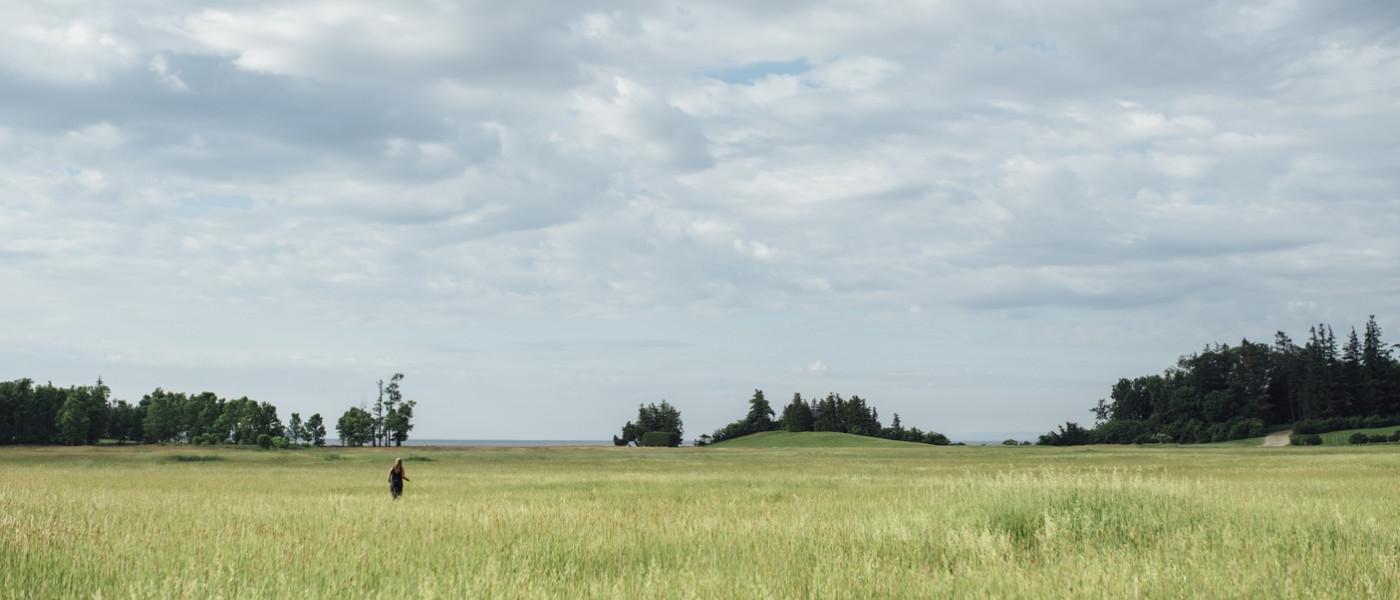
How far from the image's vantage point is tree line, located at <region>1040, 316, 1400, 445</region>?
141500 mm

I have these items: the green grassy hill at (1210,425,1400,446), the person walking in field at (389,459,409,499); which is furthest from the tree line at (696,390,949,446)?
the person walking in field at (389,459,409,499)

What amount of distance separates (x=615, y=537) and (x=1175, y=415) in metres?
165

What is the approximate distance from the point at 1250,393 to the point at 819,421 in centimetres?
7155

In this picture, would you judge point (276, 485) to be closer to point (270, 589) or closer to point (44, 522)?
point (44, 522)

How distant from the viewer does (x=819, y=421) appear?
164625mm

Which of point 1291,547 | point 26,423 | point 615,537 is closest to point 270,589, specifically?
point 615,537

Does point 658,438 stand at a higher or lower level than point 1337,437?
higher

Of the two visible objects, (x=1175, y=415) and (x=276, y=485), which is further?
(x=1175, y=415)

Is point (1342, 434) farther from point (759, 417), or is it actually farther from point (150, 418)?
point (150, 418)

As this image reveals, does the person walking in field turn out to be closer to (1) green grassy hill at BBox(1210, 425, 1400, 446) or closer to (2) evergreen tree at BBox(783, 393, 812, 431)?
(1) green grassy hill at BBox(1210, 425, 1400, 446)

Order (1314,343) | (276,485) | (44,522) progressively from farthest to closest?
(1314,343) < (276,485) < (44,522)

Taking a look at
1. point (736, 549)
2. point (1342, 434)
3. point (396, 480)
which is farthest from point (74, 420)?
point (1342, 434)

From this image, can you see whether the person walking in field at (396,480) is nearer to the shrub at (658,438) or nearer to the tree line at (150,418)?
the tree line at (150,418)

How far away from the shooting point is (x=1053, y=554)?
10.9 m
